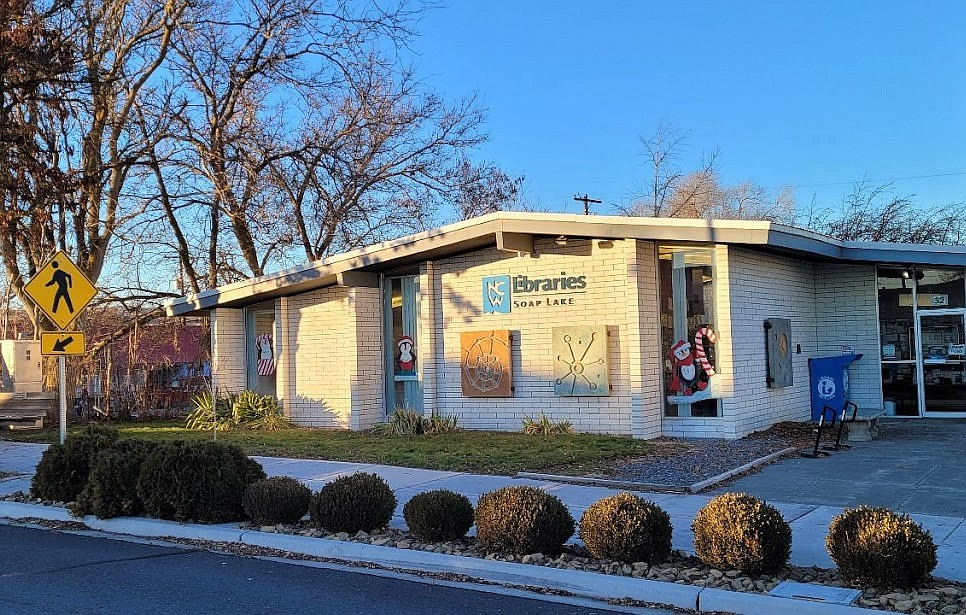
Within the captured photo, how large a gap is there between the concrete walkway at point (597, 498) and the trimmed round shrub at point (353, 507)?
557mm

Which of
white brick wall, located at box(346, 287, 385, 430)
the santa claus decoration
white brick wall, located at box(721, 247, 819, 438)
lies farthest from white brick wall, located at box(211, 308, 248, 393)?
white brick wall, located at box(721, 247, 819, 438)

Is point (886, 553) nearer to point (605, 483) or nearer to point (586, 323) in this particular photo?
point (605, 483)

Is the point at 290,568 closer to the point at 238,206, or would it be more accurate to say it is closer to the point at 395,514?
the point at 395,514

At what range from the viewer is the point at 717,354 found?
1507 centimetres

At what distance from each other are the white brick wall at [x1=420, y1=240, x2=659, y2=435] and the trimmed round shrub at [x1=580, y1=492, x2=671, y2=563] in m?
7.73

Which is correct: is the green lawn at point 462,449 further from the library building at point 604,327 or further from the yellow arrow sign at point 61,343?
the yellow arrow sign at point 61,343

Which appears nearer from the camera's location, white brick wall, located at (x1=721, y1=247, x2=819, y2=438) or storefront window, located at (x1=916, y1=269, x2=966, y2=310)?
white brick wall, located at (x1=721, y1=247, x2=819, y2=438)

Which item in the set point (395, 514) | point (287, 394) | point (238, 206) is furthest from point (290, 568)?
point (238, 206)

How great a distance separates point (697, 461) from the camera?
12430 millimetres

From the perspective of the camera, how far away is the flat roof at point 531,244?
570 inches

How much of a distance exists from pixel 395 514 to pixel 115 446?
137 inches

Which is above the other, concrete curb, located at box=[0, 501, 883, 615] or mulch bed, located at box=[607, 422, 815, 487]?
mulch bed, located at box=[607, 422, 815, 487]

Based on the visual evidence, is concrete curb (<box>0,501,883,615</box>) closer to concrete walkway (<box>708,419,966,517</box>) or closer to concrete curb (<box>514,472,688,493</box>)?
concrete curb (<box>514,472,688,493</box>)

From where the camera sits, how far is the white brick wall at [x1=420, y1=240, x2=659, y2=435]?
15.6 m
